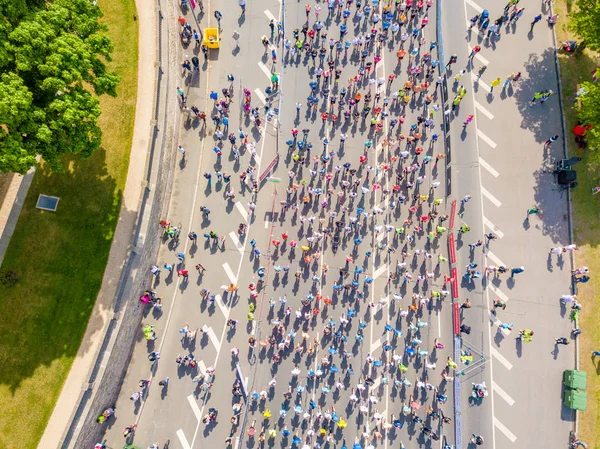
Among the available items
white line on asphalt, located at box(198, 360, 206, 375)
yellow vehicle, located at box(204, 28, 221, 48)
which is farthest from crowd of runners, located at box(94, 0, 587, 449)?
yellow vehicle, located at box(204, 28, 221, 48)

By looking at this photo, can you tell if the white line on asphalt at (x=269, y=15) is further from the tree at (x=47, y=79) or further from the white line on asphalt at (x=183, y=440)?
the white line on asphalt at (x=183, y=440)

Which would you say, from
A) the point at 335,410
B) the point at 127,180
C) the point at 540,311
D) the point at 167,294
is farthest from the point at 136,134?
the point at 540,311

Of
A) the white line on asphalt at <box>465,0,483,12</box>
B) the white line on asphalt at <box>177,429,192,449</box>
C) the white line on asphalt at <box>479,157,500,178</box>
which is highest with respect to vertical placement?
the white line on asphalt at <box>465,0,483,12</box>

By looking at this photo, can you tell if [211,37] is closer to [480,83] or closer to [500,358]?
[480,83]

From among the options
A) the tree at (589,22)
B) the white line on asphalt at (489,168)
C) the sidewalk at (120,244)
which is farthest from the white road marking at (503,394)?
the sidewalk at (120,244)

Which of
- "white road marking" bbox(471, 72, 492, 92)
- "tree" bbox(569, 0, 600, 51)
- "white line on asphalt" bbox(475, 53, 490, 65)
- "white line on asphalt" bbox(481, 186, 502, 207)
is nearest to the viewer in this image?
"tree" bbox(569, 0, 600, 51)

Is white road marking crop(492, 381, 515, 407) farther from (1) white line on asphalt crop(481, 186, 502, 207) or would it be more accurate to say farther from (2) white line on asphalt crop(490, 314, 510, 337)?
(1) white line on asphalt crop(481, 186, 502, 207)

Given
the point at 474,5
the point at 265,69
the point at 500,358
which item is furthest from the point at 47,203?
the point at 474,5

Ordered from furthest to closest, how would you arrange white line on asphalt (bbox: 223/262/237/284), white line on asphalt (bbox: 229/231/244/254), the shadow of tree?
white line on asphalt (bbox: 229/231/244/254)
white line on asphalt (bbox: 223/262/237/284)
the shadow of tree
